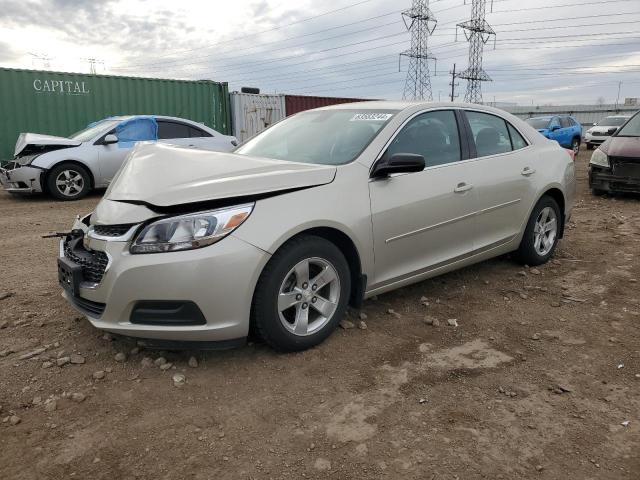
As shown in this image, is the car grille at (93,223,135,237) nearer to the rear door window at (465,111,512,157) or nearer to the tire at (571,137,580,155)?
the rear door window at (465,111,512,157)

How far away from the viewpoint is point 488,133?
4.39 metres

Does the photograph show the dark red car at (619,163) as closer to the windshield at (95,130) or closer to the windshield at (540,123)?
the windshield at (95,130)

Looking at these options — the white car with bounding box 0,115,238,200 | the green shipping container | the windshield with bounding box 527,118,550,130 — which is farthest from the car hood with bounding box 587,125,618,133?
the white car with bounding box 0,115,238,200

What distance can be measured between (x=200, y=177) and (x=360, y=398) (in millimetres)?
1497

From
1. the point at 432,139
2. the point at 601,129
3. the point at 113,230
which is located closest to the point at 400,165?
the point at 432,139

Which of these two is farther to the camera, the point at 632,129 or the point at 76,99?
the point at 76,99

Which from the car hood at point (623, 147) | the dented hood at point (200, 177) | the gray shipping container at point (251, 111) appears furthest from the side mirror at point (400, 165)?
the gray shipping container at point (251, 111)

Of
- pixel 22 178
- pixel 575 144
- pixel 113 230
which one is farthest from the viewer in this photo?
pixel 575 144

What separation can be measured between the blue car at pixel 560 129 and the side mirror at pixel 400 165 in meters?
16.9

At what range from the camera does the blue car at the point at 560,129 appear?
61.5 ft

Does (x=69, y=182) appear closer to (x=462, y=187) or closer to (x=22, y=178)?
(x=22, y=178)

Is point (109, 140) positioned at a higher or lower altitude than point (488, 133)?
higher

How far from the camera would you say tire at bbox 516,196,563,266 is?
471 cm

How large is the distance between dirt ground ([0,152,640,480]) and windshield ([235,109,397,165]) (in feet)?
3.91
